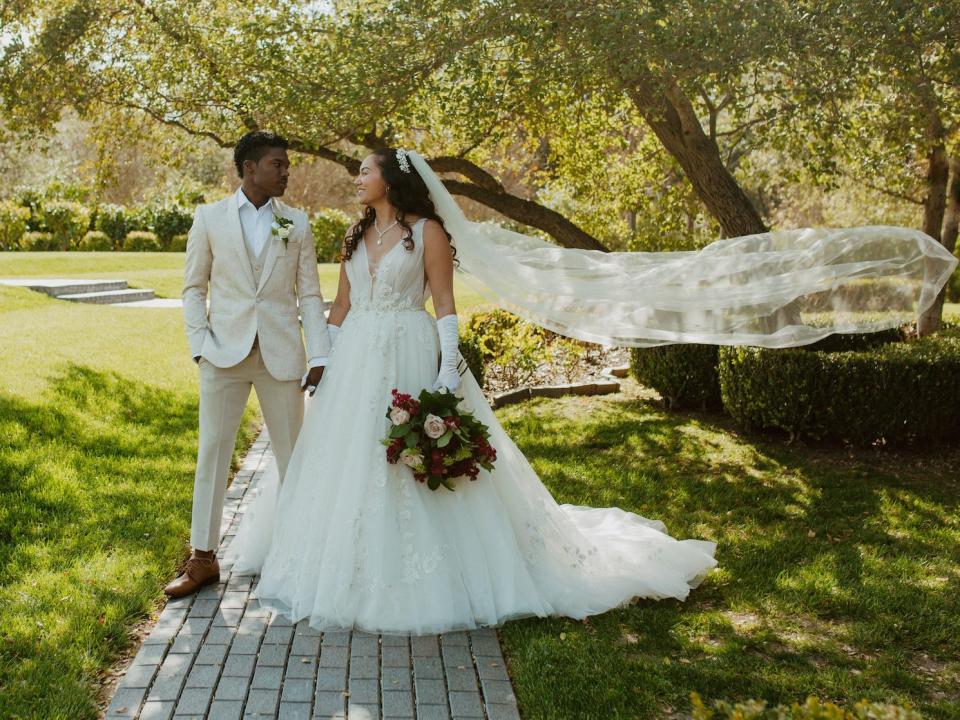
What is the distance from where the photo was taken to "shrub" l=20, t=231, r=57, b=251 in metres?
27.3

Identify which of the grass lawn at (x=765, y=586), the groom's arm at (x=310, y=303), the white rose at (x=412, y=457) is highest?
the groom's arm at (x=310, y=303)

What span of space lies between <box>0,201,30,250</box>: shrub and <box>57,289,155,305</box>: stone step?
9.88 metres

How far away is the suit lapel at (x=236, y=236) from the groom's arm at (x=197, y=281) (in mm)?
123

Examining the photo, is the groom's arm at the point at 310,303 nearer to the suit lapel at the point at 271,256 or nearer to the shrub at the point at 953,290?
the suit lapel at the point at 271,256

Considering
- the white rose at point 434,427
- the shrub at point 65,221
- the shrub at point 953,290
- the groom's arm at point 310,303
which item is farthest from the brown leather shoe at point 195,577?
the shrub at point 65,221

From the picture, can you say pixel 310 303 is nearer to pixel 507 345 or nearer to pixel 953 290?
pixel 507 345

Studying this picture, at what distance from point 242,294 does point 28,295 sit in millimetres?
13010

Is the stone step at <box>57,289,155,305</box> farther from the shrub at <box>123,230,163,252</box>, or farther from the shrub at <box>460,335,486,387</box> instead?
the shrub at <box>123,230,163,252</box>

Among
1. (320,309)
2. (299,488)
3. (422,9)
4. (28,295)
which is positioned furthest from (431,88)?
(28,295)

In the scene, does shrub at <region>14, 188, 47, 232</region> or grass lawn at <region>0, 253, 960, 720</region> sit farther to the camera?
shrub at <region>14, 188, 47, 232</region>

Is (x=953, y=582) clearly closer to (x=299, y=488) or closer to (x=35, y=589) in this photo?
(x=299, y=488)

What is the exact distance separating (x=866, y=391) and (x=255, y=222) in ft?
17.1

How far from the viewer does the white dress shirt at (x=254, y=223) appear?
4.69m

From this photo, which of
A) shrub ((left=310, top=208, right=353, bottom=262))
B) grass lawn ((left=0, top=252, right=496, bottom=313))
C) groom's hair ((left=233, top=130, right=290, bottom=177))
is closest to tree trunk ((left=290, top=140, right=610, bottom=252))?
groom's hair ((left=233, top=130, right=290, bottom=177))
